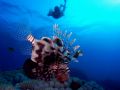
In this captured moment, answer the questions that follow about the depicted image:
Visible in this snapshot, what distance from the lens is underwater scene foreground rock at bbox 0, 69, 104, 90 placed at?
19.1 ft

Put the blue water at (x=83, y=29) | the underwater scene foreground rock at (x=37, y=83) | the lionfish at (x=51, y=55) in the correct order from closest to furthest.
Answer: the lionfish at (x=51, y=55), the underwater scene foreground rock at (x=37, y=83), the blue water at (x=83, y=29)

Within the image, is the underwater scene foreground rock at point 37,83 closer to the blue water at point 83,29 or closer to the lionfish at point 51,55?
the lionfish at point 51,55

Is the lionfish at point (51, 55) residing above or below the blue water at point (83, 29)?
below

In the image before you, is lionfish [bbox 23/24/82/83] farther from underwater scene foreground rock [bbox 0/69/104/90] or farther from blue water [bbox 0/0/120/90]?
blue water [bbox 0/0/120/90]

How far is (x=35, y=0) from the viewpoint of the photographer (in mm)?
20297

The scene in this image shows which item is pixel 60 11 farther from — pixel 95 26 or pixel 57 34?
pixel 95 26

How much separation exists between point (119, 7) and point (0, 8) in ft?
41.5

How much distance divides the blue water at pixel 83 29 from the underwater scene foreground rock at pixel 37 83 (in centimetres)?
992

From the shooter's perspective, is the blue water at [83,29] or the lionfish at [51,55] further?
the blue water at [83,29]

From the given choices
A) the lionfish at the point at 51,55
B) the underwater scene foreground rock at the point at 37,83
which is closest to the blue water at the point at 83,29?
the underwater scene foreground rock at the point at 37,83

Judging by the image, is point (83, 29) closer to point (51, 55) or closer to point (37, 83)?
point (37, 83)

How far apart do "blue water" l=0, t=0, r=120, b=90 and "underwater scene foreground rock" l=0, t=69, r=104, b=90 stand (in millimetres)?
9923

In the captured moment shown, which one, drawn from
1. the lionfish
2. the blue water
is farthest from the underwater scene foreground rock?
the blue water

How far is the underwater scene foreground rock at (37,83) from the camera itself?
5.81m
